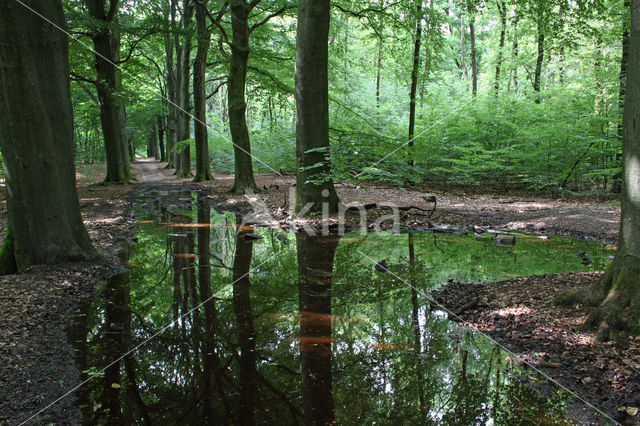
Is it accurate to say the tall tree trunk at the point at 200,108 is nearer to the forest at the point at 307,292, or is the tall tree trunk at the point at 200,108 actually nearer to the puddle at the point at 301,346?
the forest at the point at 307,292

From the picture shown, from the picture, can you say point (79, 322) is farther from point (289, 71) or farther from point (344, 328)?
point (289, 71)

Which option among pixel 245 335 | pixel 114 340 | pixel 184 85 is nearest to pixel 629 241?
pixel 245 335

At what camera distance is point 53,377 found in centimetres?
314

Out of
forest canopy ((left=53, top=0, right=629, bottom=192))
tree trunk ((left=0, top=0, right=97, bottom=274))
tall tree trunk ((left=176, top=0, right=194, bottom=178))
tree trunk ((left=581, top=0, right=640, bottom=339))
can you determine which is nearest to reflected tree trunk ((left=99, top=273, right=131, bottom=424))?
tree trunk ((left=0, top=0, right=97, bottom=274))

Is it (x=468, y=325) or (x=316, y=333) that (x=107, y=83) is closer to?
(x=316, y=333)

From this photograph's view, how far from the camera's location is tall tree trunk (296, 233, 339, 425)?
9.54ft

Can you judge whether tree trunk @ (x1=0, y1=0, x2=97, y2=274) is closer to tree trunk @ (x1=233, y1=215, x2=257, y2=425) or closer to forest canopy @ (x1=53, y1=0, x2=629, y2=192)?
Result: tree trunk @ (x1=233, y1=215, x2=257, y2=425)

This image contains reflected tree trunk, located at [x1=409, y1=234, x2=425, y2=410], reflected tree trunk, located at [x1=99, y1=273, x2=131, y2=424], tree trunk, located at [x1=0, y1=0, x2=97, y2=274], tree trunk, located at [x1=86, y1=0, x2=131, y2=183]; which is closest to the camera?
reflected tree trunk, located at [x1=99, y1=273, x2=131, y2=424]

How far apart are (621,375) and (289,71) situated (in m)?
18.7

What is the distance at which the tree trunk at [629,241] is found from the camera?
3.46 meters

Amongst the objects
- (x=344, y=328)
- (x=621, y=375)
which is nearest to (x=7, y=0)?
(x=344, y=328)

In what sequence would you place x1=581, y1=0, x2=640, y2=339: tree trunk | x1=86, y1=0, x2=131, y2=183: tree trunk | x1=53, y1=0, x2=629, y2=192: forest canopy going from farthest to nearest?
x1=86, y1=0, x2=131, y2=183: tree trunk < x1=53, y1=0, x2=629, y2=192: forest canopy < x1=581, y1=0, x2=640, y2=339: tree trunk

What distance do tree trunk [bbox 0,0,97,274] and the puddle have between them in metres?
1.10

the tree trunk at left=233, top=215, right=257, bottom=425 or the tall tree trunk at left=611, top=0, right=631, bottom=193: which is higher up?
the tall tree trunk at left=611, top=0, right=631, bottom=193
